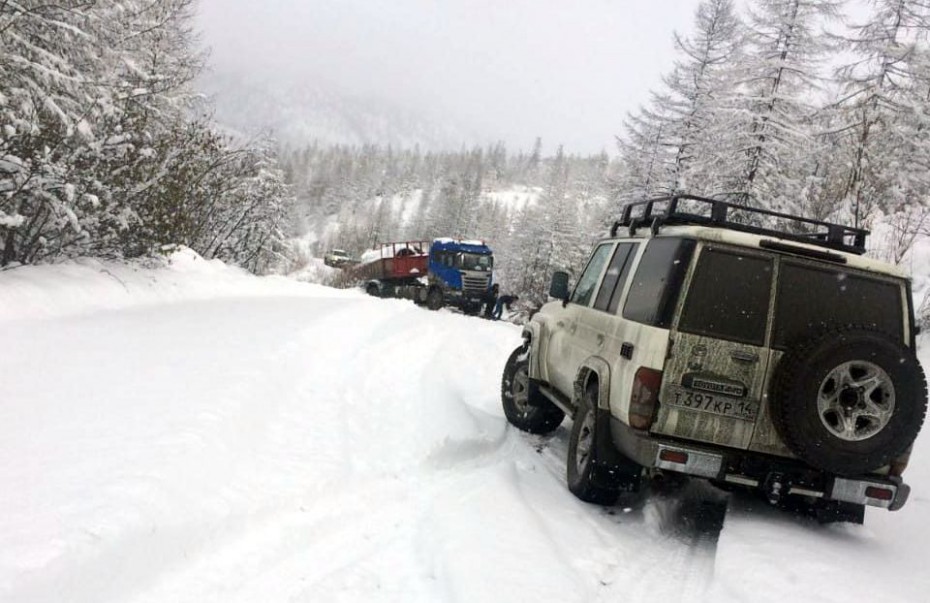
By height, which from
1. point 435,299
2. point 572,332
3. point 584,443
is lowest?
point 435,299

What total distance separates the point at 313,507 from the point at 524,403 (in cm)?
343

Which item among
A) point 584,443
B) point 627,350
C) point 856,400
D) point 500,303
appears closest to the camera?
point 856,400

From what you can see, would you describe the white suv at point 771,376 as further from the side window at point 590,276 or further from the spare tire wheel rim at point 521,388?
the spare tire wheel rim at point 521,388

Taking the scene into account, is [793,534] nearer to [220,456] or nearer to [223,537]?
[223,537]

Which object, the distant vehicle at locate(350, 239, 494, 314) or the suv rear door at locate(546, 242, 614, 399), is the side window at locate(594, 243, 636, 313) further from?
the distant vehicle at locate(350, 239, 494, 314)

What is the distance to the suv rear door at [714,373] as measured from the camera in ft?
13.6

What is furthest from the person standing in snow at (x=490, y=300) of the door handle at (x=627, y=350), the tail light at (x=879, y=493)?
the tail light at (x=879, y=493)

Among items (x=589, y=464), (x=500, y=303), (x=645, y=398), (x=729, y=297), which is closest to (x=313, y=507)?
(x=589, y=464)

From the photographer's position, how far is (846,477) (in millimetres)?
4082

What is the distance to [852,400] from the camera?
3.94m

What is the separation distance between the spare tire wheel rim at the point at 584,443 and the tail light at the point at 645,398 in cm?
68

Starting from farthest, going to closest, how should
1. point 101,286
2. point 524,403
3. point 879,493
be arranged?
point 101,286 < point 524,403 < point 879,493

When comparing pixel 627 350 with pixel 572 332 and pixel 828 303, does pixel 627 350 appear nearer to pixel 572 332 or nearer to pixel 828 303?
pixel 828 303

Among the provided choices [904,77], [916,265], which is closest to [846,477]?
[916,265]
